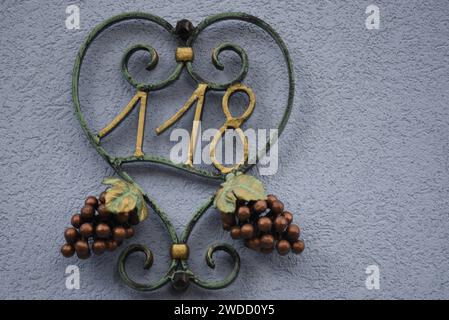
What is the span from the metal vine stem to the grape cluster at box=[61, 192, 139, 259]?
52 millimetres

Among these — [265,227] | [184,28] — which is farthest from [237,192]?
[184,28]

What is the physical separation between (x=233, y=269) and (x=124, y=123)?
0.35 meters

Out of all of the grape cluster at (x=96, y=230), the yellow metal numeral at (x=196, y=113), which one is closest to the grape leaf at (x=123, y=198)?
the grape cluster at (x=96, y=230)

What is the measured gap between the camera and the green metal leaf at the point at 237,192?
44.3 inches

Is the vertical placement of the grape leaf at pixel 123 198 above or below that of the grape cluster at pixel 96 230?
above

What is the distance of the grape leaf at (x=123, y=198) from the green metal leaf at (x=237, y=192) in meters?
0.14

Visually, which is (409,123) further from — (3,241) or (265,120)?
(3,241)

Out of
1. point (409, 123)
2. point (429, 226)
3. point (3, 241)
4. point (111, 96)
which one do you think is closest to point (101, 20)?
point (111, 96)

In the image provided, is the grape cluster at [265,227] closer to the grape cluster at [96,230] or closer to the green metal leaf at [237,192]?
the green metal leaf at [237,192]

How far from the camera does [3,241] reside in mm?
1226

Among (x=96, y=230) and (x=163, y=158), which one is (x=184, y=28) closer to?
(x=163, y=158)

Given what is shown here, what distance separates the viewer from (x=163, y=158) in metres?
1.22

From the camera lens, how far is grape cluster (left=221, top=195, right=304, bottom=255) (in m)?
1.13

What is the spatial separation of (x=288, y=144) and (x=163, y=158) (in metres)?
0.25
